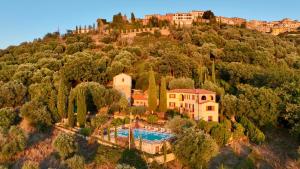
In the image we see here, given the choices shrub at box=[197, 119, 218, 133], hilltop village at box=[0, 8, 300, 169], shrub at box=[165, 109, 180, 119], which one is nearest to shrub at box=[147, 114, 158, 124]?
hilltop village at box=[0, 8, 300, 169]

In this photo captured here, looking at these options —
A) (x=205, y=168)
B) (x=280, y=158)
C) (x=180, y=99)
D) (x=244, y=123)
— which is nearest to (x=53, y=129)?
(x=180, y=99)

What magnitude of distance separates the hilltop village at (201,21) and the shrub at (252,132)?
52122mm

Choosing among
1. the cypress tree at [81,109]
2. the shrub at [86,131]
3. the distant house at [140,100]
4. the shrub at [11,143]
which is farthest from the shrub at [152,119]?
the shrub at [11,143]

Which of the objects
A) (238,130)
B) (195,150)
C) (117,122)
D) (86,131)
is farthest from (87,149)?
(238,130)

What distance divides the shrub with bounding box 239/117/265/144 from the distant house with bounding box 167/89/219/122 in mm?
2650

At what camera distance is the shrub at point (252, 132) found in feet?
94.9

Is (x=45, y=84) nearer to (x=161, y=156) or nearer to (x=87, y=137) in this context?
(x=87, y=137)

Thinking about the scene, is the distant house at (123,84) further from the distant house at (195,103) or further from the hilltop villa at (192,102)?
the distant house at (195,103)

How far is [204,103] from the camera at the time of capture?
31.7 m

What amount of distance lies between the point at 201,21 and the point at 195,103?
2265 inches

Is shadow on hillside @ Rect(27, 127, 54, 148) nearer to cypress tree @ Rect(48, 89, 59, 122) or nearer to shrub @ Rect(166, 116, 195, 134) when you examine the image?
cypress tree @ Rect(48, 89, 59, 122)

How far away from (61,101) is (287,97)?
74.7 ft

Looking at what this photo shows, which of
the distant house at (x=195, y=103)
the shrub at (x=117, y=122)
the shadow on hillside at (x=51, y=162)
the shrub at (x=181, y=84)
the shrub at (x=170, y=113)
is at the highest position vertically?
the shrub at (x=181, y=84)

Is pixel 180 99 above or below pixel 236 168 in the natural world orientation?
above
